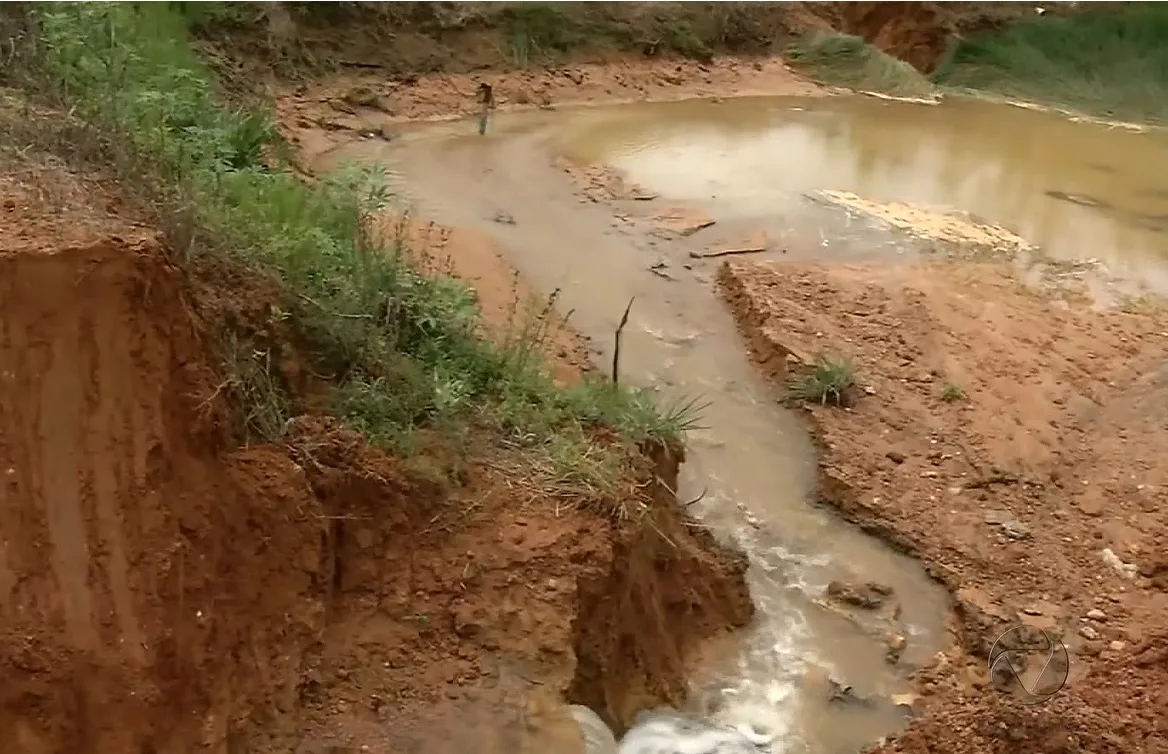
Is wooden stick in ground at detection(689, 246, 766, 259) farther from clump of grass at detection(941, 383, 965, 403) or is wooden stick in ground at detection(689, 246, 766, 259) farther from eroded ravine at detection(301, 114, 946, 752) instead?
clump of grass at detection(941, 383, 965, 403)

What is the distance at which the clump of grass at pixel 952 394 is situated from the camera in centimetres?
602

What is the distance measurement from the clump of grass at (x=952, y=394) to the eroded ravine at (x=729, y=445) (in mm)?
801

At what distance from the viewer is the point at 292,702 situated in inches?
132

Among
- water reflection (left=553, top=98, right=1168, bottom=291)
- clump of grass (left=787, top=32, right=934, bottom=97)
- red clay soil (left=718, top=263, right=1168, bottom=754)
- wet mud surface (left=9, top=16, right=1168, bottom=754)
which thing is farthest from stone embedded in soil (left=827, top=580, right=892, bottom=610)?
clump of grass (left=787, top=32, right=934, bottom=97)

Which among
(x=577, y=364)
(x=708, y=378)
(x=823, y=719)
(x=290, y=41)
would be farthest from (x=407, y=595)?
(x=290, y=41)

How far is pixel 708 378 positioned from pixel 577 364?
0.83m

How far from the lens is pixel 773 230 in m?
7.91

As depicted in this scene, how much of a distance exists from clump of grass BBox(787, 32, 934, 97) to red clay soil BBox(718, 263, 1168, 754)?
4.78 metres

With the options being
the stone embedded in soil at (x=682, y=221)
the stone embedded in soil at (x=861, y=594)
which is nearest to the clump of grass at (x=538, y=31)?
the stone embedded in soil at (x=682, y=221)

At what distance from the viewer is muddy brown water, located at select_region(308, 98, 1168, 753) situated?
4703mm

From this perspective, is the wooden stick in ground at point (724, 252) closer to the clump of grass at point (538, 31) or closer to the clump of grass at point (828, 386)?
the clump of grass at point (828, 386)

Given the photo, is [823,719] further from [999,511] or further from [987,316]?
[987,316]

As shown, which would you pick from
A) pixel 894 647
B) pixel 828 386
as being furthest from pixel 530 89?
pixel 894 647

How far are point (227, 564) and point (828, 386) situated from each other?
141 inches
